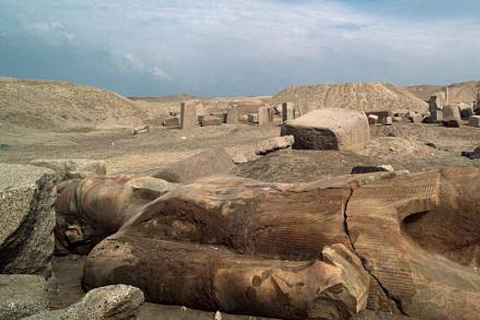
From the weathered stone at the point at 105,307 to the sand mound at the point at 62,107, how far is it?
19.3m

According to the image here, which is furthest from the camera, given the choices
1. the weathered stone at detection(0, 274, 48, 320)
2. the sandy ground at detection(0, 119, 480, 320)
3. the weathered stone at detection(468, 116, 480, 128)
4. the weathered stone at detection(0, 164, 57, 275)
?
the weathered stone at detection(468, 116, 480, 128)

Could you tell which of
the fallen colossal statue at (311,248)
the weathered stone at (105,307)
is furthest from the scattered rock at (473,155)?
the weathered stone at (105,307)

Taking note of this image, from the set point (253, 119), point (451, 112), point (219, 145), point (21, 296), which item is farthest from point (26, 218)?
point (451, 112)

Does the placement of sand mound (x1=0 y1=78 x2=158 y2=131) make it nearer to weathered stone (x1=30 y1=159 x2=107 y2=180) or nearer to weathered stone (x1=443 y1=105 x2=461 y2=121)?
weathered stone (x1=443 y1=105 x2=461 y2=121)

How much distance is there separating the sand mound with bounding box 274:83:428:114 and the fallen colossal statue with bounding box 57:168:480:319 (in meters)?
24.5

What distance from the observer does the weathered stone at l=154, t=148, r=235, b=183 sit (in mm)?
6652

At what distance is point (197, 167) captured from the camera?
7.04m

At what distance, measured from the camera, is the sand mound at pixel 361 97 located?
2850 centimetres

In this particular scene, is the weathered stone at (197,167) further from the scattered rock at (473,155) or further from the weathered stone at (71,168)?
the scattered rock at (473,155)

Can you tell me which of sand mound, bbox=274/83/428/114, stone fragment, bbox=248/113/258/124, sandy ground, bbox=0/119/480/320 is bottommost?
sandy ground, bbox=0/119/480/320

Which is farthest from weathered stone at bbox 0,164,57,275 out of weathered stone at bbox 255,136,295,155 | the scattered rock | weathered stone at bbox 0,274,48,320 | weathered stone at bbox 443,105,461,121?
weathered stone at bbox 443,105,461,121

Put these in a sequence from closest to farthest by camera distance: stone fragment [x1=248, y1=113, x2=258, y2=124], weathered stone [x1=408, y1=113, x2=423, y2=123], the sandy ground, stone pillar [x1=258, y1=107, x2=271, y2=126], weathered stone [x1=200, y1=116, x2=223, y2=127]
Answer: the sandy ground, weathered stone [x1=408, y1=113, x2=423, y2=123], weathered stone [x1=200, y1=116, x2=223, y2=127], stone pillar [x1=258, y1=107, x2=271, y2=126], stone fragment [x1=248, y1=113, x2=258, y2=124]

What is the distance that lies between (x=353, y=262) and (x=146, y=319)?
4.66 feet

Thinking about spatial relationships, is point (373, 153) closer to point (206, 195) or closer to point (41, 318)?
point (206, 195)
